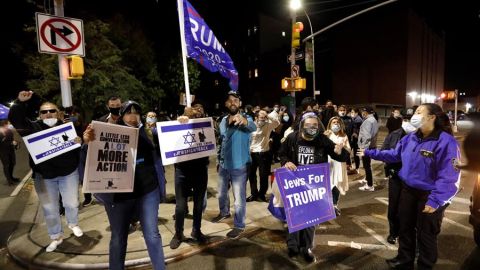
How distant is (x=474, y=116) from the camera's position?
180cm

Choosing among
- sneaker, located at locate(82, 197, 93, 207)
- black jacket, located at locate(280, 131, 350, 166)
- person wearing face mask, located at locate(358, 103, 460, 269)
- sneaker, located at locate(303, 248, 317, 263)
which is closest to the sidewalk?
sneaker, located at locate(82, 197, 93, 207)

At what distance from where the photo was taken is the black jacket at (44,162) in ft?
14.4

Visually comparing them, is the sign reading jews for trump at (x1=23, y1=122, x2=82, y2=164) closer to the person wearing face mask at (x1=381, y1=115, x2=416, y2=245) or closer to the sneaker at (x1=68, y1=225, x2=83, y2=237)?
the sneaker at (x1=68, y1=225, x2=83, y2=237)

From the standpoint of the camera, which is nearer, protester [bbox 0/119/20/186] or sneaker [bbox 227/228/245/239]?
sneaker [bbox 227/228/245/239]

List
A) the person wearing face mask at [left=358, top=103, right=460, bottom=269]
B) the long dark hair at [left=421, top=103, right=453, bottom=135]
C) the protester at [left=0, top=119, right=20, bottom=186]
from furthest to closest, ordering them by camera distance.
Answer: the protester at [left=0, top=119, right=20, bottom=186], the long dark hair at [left=421, top=103, right=453, bottom=135], the person wearing face mask at [left=358, top=103, right=460, bottom=269]

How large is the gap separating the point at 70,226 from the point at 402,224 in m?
4.76

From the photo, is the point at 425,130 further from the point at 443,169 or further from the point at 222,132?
the point at 222,132

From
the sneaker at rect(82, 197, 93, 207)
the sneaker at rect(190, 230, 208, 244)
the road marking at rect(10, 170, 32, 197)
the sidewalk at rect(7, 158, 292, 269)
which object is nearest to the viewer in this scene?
the sidewalk at rect(7, 158, 292, 269)

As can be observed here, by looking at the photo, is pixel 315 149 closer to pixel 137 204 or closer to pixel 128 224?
pixel 137 204

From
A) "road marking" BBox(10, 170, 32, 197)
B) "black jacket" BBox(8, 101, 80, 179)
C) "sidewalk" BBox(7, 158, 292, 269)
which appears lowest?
"road marking" BBox(10, 170, 32, 197)

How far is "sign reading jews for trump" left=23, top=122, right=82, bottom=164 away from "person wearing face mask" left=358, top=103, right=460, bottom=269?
436 centimetres

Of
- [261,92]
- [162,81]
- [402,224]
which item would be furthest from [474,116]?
[261,92]

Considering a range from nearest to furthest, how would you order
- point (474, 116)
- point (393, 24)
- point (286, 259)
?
point (474, 116) → point (286, 259) → point (393, 24)

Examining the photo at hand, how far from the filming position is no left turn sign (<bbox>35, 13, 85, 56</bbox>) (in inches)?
265
